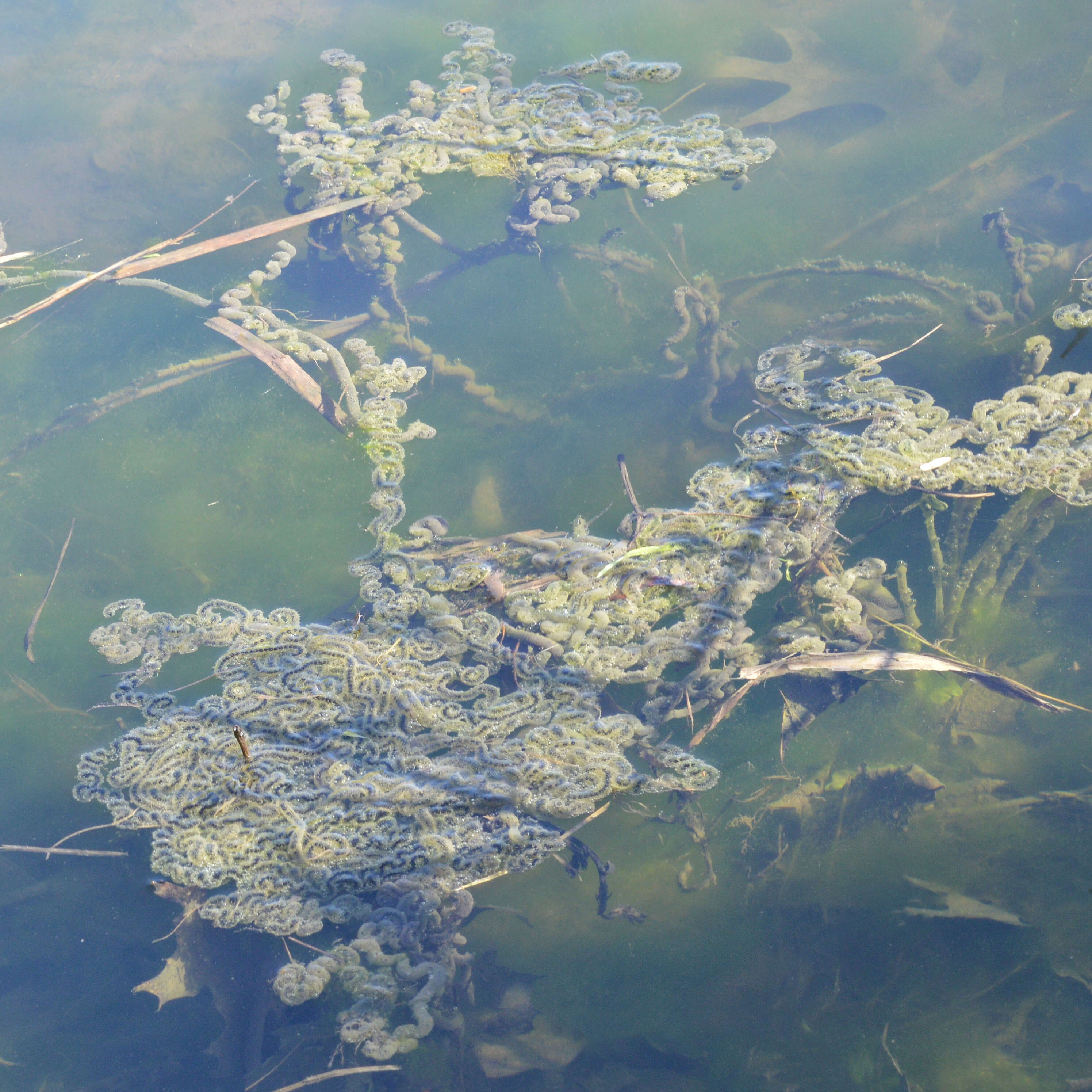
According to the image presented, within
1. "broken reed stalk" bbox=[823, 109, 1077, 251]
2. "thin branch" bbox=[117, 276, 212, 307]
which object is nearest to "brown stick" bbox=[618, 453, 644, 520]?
"broken reed stalk" bbox=[823, 109, 1077, 251]

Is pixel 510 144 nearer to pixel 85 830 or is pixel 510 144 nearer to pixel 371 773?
pixel 371 773

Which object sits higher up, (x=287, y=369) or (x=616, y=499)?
(x=287, y=369)

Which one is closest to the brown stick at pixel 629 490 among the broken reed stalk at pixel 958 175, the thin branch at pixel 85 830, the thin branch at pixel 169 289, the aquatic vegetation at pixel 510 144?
the aquatic vegetation at pixel 510 144

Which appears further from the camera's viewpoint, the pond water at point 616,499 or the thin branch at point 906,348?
the thin branch at point 906,348

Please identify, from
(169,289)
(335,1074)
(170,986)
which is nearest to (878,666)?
(335,1074)

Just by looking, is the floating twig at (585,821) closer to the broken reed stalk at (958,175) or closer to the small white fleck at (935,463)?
the small white fleck at (935,463)

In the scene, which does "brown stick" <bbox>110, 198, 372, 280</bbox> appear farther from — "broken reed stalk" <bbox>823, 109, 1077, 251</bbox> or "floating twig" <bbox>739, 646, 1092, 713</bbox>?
"floating twig" <bbox>739, 646, 1092, 713</bbox>

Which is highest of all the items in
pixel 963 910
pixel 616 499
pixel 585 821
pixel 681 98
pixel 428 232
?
pixel 681 98
